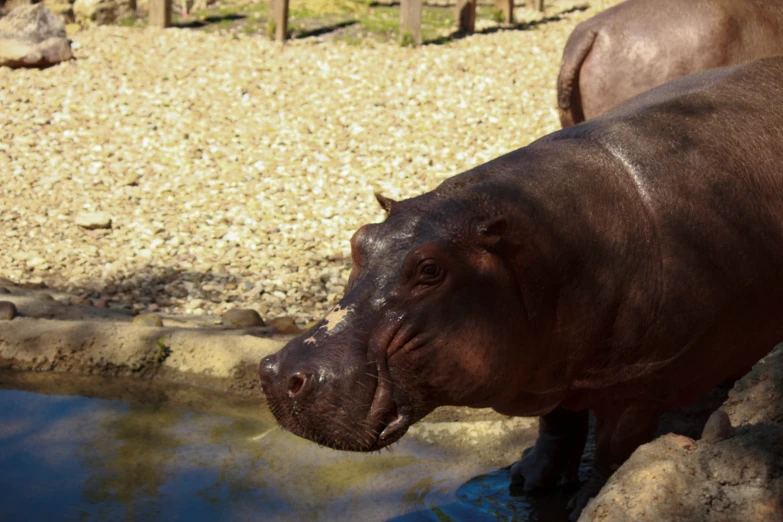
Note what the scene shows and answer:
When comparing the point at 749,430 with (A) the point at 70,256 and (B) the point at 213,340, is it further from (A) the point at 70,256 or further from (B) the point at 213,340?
(A) the point at 70,256

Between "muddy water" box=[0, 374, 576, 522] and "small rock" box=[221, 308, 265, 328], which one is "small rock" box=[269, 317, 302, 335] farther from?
"muddy water" box=[0, 374, 576, 522]

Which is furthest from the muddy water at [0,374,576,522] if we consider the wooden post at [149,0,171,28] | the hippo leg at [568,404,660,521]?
the wooden post at [149,0,171,28]

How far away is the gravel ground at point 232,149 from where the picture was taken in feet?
24.1

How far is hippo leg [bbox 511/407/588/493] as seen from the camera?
13.6 feet

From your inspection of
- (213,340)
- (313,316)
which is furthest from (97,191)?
(213,340)

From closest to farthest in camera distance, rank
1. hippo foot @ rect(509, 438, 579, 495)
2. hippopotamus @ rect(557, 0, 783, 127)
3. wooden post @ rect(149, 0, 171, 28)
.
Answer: hippo foot @ rect(509, 438, 579, 495) < hippopotamus @ rect(557, 0, 783, 127) < wooden post @ rect(149, 0, 171, 28)

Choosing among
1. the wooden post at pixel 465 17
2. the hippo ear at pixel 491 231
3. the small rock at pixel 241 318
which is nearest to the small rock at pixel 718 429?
the hippo ear at pixel 491 231

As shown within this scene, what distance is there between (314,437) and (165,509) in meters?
1.26

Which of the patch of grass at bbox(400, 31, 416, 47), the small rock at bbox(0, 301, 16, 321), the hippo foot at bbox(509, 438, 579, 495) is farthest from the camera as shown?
the patch of grass at bbox(400, 31, 416, 47)

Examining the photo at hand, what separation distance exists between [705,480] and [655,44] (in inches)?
164

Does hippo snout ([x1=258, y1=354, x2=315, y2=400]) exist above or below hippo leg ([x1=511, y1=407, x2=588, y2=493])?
above

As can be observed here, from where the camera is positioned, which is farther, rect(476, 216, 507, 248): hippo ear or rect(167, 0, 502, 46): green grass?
rect(167, 0, 502, 46): green grass

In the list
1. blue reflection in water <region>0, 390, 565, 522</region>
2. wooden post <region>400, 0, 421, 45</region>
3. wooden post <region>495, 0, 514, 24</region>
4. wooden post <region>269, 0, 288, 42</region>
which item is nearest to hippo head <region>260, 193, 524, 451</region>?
blue reflection in water <region>0, 390, 565, 522</region>

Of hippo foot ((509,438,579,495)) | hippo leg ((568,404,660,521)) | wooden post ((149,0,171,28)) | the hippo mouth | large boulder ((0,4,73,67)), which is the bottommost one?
hippo foot ((509,438,579,495))
